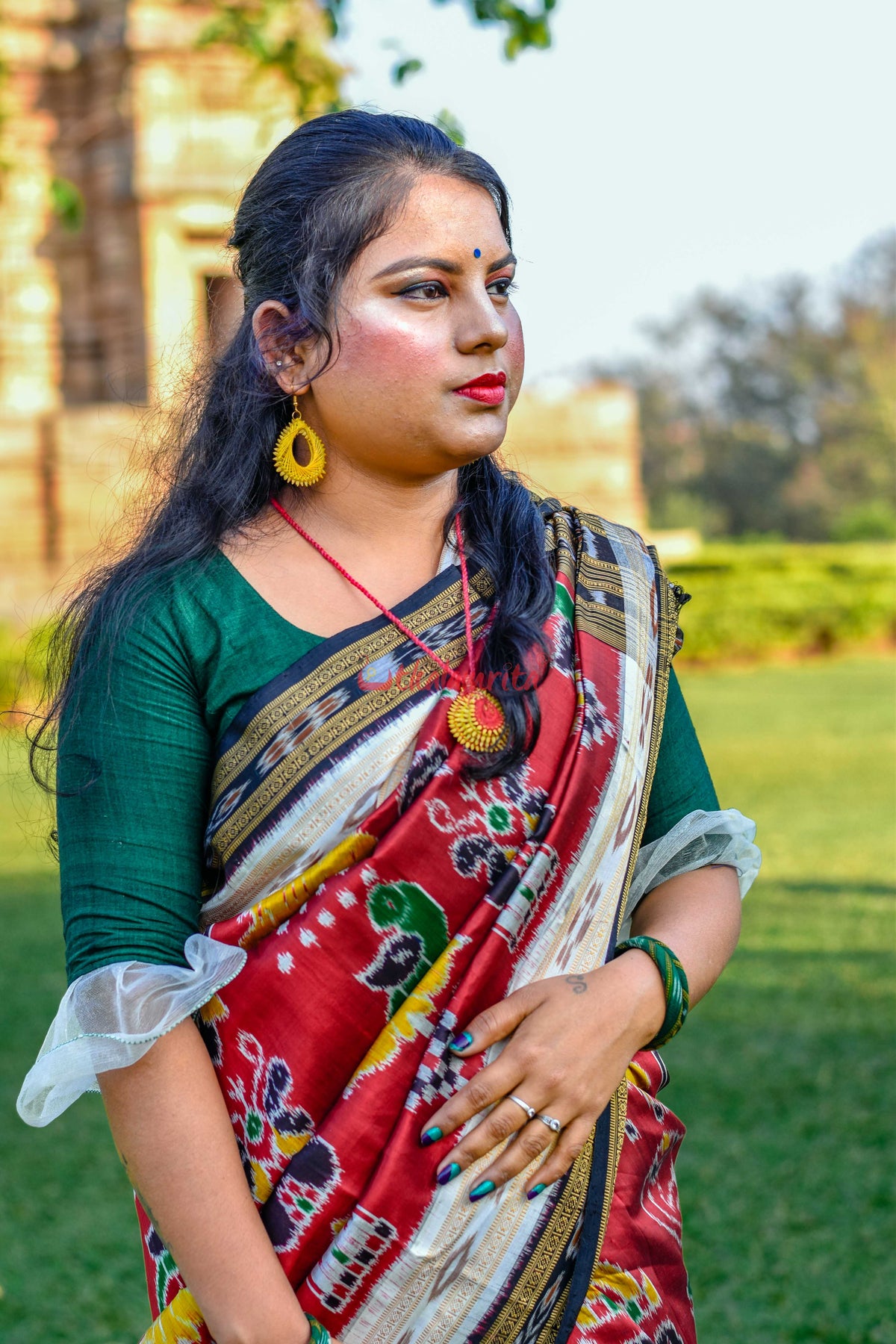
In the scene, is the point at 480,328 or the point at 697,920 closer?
the point at 480,328

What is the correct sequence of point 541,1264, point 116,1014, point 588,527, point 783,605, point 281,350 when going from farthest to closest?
point 783,605 < point 588,527 < point 281,350 < point 541,1264 < point 116,1014

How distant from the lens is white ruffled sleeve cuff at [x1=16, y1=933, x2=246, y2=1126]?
1.46 meters

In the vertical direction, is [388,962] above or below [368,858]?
below

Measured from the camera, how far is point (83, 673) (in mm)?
1573

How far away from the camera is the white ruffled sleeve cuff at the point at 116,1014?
146 cm

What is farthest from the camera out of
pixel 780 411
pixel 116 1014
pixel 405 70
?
pixel 780 411

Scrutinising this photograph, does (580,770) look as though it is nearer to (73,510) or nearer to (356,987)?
(356,987)

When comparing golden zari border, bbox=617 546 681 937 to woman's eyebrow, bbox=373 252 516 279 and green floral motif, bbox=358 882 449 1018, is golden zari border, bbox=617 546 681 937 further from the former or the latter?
woman's eyebrow, bbox=373 252 516 279

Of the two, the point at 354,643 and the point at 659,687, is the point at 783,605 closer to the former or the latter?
the point at 659,687

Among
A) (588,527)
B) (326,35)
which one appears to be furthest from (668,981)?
(326,35)

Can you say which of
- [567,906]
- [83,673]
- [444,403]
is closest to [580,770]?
[567,906]

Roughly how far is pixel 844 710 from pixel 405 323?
502 inches

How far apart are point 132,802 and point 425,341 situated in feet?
1.95

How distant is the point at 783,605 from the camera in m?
18.7
